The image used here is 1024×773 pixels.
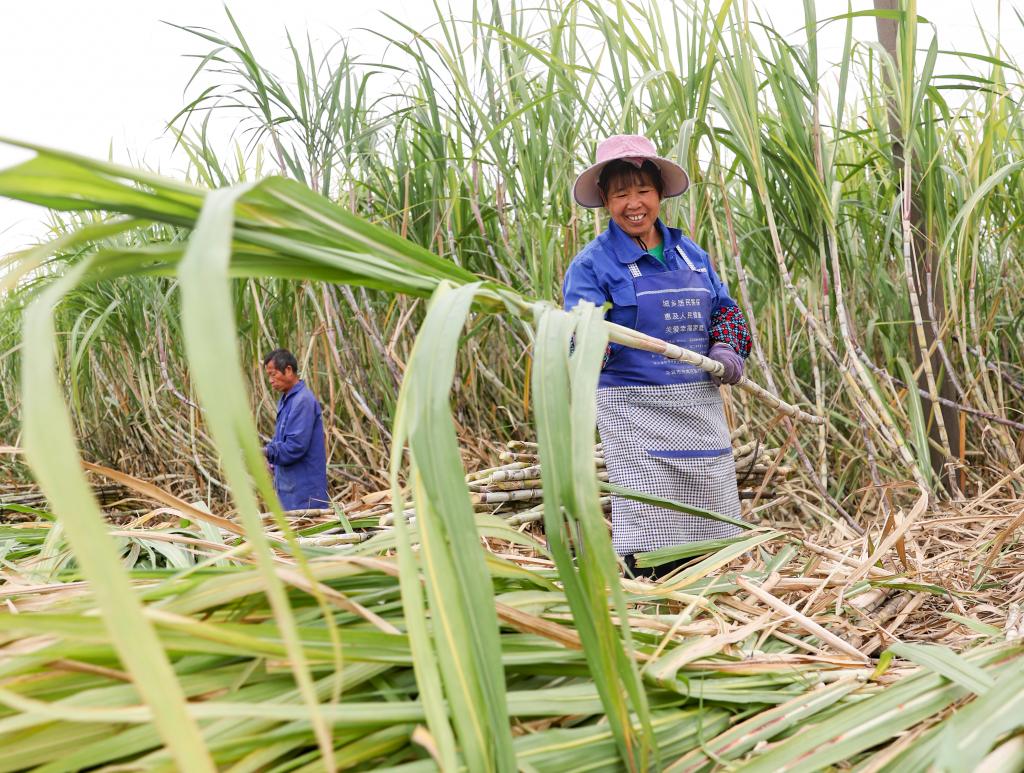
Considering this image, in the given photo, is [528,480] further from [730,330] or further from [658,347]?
[658,347]

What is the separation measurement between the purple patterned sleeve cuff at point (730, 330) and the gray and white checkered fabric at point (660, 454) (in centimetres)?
11

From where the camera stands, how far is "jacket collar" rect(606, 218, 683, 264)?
2.10 meters

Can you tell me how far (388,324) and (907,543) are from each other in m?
1.88

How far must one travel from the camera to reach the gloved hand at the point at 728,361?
1.93 meters

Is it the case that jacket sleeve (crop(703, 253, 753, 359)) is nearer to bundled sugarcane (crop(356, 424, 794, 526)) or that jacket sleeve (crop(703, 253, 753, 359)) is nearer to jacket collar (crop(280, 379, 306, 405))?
bundled sugarcane (crop(356, 424, 794, 526))

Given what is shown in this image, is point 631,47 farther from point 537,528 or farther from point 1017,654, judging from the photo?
point 1017,654

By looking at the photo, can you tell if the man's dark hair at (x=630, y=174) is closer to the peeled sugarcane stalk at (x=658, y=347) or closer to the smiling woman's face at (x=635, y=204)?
the smiling woman's face at (x=635, y=204)

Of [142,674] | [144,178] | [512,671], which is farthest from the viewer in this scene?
[512,671]

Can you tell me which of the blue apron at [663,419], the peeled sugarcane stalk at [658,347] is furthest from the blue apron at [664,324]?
the peeled sugarcane stalk at [658,347]

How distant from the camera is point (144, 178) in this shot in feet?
1.85

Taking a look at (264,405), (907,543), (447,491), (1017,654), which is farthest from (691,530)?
(264,405)

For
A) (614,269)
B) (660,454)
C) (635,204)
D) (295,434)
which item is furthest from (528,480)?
(295,434)

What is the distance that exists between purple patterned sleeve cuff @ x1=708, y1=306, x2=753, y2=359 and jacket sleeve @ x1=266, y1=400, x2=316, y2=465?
5.49 feet

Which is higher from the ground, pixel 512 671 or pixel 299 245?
pixel 299 245
